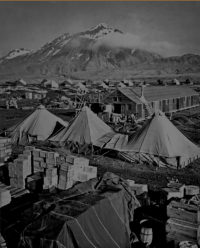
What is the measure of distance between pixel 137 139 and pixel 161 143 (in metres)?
1.38

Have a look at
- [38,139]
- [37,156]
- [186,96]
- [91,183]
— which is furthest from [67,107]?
[91,183]

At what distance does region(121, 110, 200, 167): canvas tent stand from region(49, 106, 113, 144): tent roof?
2348 mm

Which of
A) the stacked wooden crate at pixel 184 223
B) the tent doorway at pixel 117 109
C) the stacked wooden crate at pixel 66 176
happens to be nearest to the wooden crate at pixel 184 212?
the stacked wooden crate at pixel 184 223

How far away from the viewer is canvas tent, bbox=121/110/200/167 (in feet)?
51.3


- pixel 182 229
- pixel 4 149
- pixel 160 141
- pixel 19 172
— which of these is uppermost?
pixel 160 141

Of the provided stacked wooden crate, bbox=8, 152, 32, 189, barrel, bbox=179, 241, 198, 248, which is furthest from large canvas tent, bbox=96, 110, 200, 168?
barrel, bbox=179, 241, 198, 248

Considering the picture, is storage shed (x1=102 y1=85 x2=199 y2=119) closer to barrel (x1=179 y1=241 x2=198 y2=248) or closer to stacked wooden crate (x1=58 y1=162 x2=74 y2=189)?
stacked wooden crate (x1=58 y1=162 x2=74 y2=189)

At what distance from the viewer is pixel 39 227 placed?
6.82 meters

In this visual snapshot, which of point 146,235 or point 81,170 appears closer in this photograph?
point 146,235

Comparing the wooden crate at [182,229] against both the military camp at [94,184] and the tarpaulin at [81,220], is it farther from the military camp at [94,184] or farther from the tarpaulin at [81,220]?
the tarpaulin at [81,220]

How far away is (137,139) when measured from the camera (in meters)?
16.7

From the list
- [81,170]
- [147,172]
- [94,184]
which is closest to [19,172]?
[81,170]

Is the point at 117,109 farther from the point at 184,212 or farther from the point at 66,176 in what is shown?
the point at 184,212

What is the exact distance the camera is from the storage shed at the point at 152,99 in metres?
32.2
